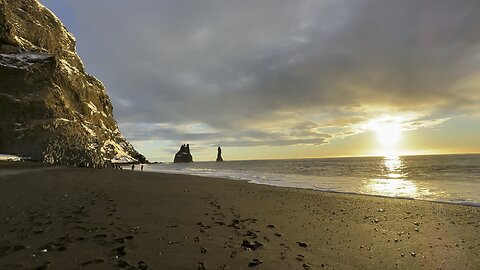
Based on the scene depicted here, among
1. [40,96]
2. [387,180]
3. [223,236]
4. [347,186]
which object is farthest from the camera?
[40,96]

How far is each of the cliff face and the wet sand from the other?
49.6m

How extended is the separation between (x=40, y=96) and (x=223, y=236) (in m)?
72.8

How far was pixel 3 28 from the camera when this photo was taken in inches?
2726

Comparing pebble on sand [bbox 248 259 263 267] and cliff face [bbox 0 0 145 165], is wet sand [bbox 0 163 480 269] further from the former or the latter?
cliff face [bbox 0 0 145 165]

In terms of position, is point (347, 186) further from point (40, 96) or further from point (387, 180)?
point (40, 96)

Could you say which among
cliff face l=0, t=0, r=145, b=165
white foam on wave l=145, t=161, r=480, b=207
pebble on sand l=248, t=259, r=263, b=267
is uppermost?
cliff face l=0, t=0, r=145, b=165

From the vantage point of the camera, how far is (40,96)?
6606 cm

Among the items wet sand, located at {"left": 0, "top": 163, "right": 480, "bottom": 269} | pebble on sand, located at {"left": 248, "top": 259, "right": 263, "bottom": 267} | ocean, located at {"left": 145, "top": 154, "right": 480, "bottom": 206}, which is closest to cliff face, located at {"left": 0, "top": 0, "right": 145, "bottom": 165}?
ocean, located at {"left": 145, "top": 154, "right": 480, "bottom": 206}

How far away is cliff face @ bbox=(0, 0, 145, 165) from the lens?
198 ft

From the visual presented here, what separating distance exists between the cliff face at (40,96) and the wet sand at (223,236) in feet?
163

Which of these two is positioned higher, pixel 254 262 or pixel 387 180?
pixel 387 180

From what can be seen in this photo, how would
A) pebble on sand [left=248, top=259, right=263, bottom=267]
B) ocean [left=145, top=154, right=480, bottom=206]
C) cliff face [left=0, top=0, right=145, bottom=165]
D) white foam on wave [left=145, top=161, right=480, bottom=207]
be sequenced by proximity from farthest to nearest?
cliff face [left=0, top=0, right=145, bottom=165] < ocean [left=145, top=154, right=480, bottom=206] < white foam on wave [left=145, top=161, right=480, bottom=207] < pebble on sand [left=248, top=259, right=263, bottom=267]

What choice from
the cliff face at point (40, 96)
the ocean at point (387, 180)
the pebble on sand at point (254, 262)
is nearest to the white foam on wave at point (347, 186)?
the ocean at point (387, 180)

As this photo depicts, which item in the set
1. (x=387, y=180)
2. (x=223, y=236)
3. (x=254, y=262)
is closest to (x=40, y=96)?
(x=387, y=180)
